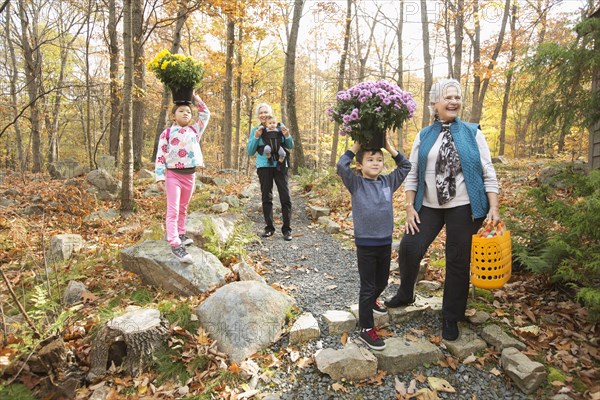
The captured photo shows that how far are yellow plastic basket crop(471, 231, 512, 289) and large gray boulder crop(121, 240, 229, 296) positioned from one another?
2715mm

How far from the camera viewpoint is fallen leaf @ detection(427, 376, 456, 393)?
257cm

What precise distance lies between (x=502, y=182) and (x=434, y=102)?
777cm

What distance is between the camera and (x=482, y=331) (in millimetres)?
3102

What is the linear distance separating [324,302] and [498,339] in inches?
66.7

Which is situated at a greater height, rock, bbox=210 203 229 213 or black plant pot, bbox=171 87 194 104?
black plant pot, bbox=171 87 194 104

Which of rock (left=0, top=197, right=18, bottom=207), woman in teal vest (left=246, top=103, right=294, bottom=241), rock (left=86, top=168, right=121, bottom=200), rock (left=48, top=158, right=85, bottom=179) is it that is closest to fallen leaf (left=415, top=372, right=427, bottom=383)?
woman in teal vest (left=246, top=103, right=294, bottom=241)

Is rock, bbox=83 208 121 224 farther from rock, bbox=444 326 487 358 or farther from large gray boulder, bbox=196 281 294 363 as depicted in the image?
rock, bbox=444 326 487 358

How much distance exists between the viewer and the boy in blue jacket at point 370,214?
2855 millimetres

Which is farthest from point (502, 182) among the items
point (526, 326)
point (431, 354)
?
point (431, 354)

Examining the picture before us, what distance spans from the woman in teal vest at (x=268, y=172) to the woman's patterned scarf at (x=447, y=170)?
2.76 metres

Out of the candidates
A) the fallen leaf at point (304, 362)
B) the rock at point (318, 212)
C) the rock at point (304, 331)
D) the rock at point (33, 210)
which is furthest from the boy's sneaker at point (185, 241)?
the rock at point (33, 210)

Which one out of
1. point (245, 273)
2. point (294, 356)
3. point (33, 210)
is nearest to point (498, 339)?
point (294, 356)

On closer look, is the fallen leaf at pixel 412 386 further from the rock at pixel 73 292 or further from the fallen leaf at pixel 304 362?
the rock at pixel 73 292

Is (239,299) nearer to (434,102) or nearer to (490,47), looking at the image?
Answer: (434,102)
